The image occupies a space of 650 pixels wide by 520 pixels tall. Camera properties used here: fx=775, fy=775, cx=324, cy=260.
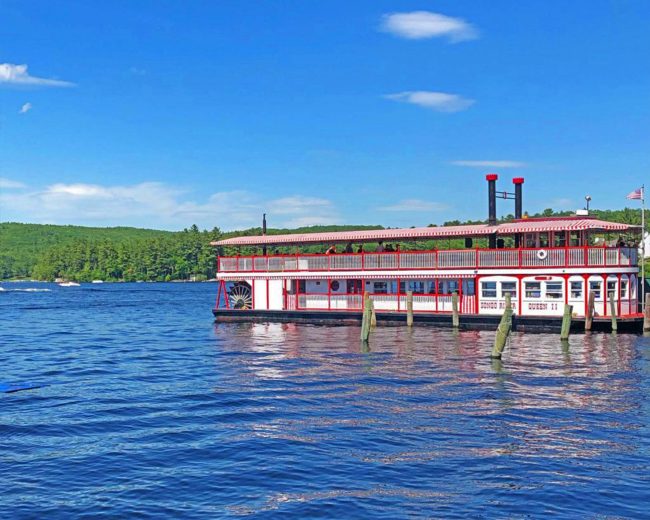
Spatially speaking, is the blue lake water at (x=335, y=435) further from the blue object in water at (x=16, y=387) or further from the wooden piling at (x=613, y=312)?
the wooden piling at (x=613, y=312)

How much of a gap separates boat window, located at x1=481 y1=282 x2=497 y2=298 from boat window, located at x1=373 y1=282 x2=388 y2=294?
7.87 metres

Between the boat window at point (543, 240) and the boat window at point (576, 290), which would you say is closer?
the boat window at point (576, 290)

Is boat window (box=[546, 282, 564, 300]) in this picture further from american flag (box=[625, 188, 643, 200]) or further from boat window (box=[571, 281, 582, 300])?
american flag (box=[625, 188, 643, 200])

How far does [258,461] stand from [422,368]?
47.1 feet

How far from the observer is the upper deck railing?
138 feet

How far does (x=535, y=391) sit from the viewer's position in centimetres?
2581

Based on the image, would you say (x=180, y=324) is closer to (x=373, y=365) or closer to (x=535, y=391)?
(x=373, y=365)

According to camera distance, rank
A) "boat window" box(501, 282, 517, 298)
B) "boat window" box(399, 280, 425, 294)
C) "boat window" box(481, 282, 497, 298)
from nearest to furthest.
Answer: "boat window" box(501, 282, 517, 298) < "boat window" box(481, 282, 497, 298) < "boat window" box(399, 280, 425, 294)

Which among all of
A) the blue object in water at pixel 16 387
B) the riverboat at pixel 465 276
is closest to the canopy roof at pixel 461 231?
the riverboat at pixel 465 276

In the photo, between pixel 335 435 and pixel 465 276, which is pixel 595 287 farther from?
pixel 335 435

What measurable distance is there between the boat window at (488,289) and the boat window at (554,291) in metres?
3.27

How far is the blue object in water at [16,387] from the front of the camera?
2730 centimetres

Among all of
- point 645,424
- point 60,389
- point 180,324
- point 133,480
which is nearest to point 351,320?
point 180,324

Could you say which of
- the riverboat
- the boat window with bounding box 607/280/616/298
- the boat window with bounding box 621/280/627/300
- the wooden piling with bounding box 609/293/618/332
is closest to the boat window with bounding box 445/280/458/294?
the riverboat
